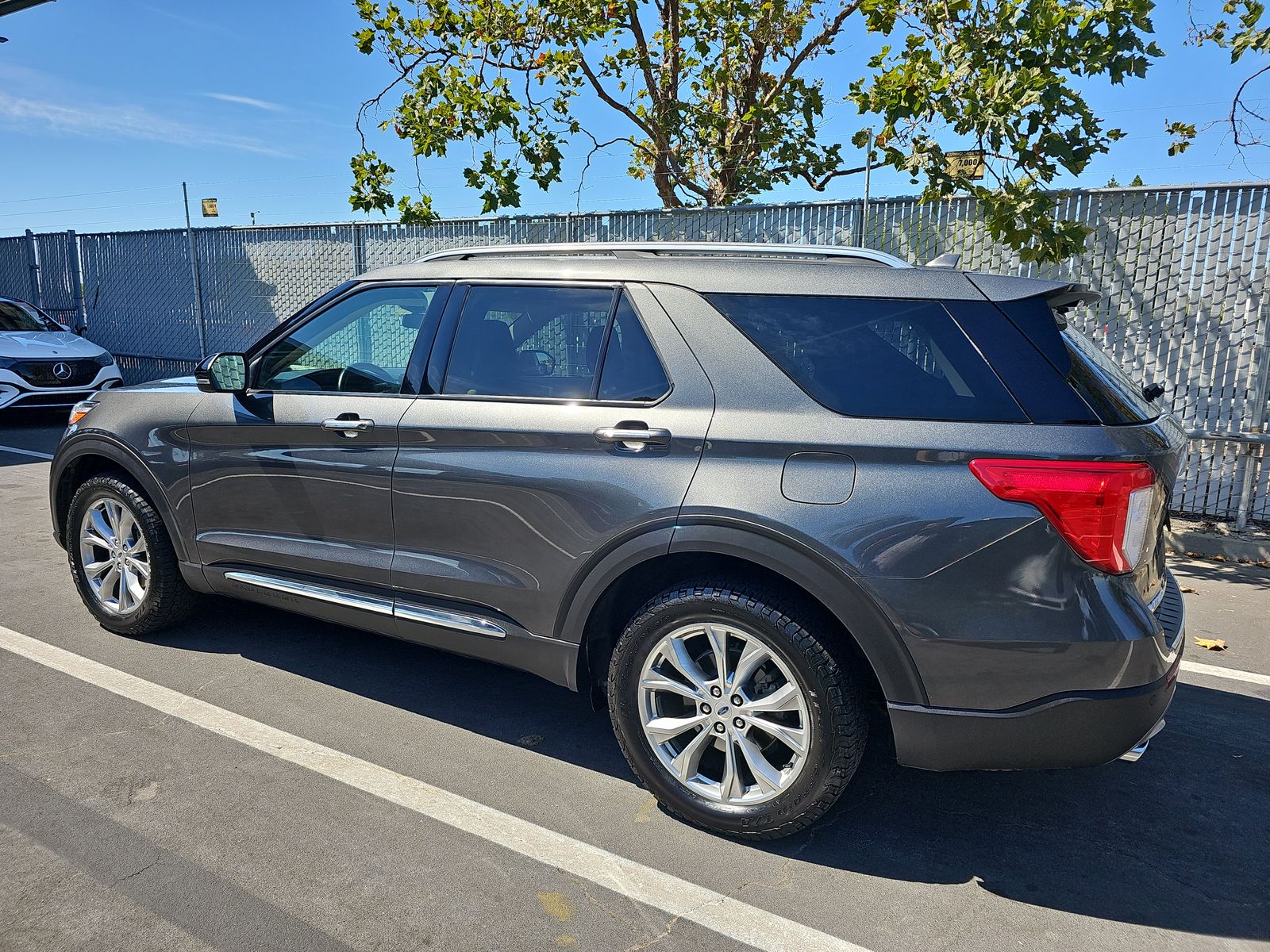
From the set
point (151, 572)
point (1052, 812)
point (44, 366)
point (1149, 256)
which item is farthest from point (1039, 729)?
point (44, 366)

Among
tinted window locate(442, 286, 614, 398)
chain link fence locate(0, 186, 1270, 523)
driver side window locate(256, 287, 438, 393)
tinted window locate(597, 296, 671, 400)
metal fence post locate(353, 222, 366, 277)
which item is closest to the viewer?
tinted window locate(597, 296, 671, 400)

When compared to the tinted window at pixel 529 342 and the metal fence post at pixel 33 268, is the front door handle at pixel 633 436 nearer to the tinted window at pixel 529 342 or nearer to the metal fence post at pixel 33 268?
the tinted window at pixel 529 342

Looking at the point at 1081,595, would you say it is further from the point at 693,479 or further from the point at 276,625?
the point at 276,625

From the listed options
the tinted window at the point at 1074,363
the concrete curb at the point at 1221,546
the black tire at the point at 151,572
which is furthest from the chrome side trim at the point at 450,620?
the concrete curb at the point at 1221,546

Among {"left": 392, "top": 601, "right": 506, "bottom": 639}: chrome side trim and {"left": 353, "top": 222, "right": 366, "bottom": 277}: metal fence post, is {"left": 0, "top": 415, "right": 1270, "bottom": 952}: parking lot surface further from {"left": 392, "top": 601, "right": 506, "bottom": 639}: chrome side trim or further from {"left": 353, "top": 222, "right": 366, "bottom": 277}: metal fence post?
{"left": 353, "top": 222, "right": 366, "bottom": 277}: metal fence post

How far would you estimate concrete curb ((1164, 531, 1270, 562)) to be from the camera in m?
6.29

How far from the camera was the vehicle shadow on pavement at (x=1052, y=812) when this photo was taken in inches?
109

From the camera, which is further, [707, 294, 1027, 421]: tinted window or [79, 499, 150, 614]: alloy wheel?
[79, 499, 150, 614]: alloy wheel

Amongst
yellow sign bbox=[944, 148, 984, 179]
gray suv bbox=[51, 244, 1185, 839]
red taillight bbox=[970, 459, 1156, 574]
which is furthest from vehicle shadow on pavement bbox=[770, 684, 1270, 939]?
yellow sign bbox=[944, 148, 984, 179]

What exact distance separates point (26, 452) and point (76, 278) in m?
6.63

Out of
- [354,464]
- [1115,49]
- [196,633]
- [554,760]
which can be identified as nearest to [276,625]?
[196,633]

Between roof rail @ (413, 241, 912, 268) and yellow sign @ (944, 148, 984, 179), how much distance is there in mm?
3967

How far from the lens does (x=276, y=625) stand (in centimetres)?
489

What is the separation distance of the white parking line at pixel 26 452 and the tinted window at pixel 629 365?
849 cm
